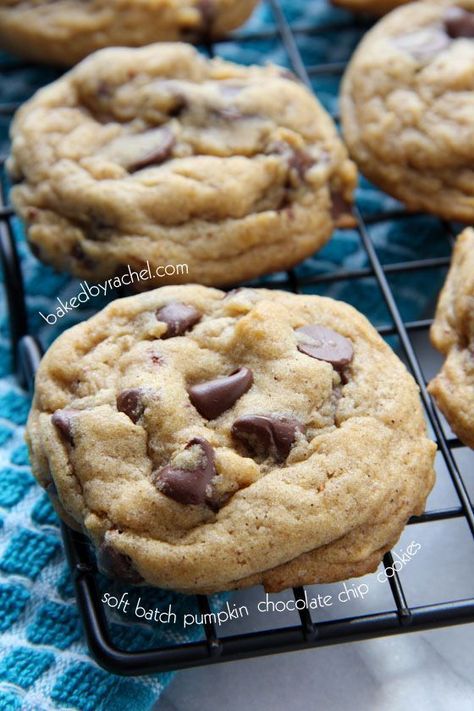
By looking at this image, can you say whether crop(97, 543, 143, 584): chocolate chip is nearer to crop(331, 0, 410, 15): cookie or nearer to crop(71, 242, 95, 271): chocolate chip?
crop(71, 242, 95, 271): chocolate chip

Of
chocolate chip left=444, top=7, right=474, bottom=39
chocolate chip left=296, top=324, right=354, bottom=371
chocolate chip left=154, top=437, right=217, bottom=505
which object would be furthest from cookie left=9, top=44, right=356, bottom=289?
chocolate chip left=154, top=437, right=217, bottom=505

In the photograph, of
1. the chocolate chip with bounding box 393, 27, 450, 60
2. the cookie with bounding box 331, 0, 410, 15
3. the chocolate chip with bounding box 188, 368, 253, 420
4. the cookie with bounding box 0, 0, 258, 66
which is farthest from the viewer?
the cookie with bounding box 331, 0, 410, 15

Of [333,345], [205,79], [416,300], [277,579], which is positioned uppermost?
[205,79]

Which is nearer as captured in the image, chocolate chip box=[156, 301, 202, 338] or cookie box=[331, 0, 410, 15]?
chocolate chip box=[156, 301, 202, 338]

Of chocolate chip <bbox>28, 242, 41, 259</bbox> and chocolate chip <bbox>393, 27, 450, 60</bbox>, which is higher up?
chocolate chip <bbox>393, 27, 450, 60</bbox>

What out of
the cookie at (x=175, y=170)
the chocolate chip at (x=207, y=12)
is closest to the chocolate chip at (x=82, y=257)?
the cookie at (x=175, y=170)

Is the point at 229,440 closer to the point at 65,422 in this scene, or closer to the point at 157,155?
the point at 65,422

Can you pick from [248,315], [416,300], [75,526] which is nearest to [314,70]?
[416,300]

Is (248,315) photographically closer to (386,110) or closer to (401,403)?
(401,403)
